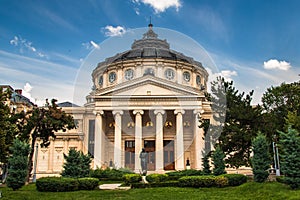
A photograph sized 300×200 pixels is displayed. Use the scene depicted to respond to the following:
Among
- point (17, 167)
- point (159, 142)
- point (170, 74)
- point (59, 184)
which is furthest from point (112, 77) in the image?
point (59, 184)

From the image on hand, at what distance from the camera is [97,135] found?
1564 inches

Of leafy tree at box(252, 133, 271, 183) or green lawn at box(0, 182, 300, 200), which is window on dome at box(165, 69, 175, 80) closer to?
leafy tree at box(252, 133, 271, 183)

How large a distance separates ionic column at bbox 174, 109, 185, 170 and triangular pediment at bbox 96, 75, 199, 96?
2.55 meters

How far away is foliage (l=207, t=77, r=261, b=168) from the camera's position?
2506 centimetres

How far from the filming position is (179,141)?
3806 centimetres

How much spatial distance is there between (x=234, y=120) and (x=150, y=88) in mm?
15732

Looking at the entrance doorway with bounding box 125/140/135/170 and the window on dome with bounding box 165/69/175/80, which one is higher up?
the window on dome with bounding box 165/69/175/80

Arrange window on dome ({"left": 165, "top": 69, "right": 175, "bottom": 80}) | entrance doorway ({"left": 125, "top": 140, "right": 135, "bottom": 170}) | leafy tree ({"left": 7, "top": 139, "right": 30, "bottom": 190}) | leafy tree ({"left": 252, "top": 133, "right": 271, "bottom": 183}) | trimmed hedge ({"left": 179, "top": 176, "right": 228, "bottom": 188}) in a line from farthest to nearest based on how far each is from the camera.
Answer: window on dome ({"left": 165, "top": 69, "right": 175, "bottom": 80}) < entrance doorway ({"left": 125, "top": 140, "right": 135, "bottom": 170}) < trimmed hedge ({"left": 179, "top": 176, "right": 228, "bottom": 188}) < leafy tree ({"left": 252, "top": 133, "right": 271, "bottom": 183}) < leafy tree ({"left": 7, "top": 139, "right": 30, "bottom": 190})

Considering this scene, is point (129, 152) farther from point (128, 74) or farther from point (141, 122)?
point (128, 74)

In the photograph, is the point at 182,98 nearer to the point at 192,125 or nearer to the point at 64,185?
the point at 192,125

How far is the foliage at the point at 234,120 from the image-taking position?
82.2 ft

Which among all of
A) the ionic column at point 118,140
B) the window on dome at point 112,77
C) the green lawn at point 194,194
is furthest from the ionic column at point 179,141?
the green lawn at point 194,194

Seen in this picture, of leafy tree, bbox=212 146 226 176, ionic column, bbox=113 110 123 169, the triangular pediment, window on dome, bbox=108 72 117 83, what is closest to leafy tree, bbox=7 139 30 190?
leafy tree, bbox=212 146 226 176

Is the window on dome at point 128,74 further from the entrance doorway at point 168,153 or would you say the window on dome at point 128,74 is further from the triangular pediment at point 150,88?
the entrance doorway at point 168,153
